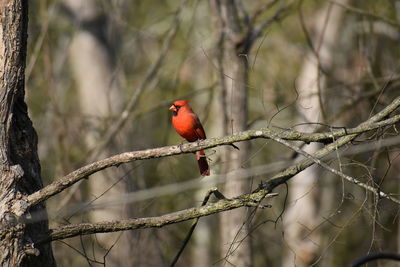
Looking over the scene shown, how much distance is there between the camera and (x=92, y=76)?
11.1m

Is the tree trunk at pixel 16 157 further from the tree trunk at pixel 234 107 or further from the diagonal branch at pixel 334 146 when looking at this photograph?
the tree trunk at pixel 234 107

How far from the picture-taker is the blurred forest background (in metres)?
5.97

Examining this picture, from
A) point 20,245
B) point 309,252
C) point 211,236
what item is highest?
point 211,236

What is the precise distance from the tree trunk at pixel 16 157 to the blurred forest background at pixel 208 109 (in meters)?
0.28

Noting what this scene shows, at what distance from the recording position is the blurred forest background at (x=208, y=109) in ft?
19.6

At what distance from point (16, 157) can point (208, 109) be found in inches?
148

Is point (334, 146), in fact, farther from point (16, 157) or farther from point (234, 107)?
point (234, 107)

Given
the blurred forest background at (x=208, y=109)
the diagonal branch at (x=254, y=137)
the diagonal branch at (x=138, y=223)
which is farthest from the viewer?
the blurred forest background at (x=208, y=109)

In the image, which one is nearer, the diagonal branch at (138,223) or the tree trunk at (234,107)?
the diagonal branch at (138,223)

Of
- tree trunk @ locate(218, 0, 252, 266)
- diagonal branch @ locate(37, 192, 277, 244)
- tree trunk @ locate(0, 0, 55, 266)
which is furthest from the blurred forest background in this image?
tree trunk @ locate(0, 0, 55, 266)

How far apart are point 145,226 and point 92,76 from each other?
298 inches

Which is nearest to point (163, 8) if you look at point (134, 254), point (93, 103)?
point (93, 103)

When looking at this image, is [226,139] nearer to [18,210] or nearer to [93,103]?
[18,210]

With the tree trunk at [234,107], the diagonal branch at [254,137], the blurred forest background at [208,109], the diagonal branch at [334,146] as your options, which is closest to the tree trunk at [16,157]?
the diagonal branch at [254,137]
